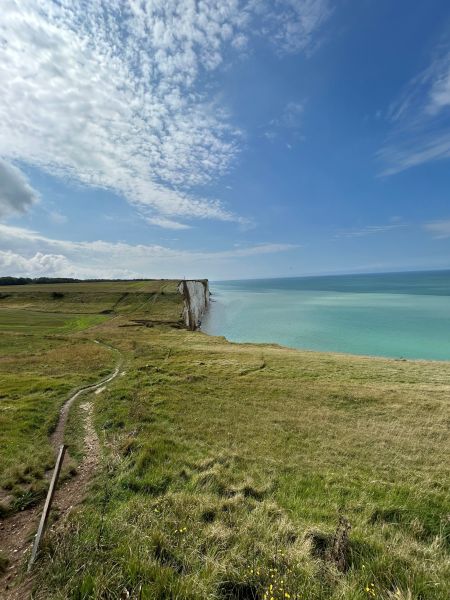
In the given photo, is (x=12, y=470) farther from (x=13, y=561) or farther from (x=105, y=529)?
(x=105, y=529)

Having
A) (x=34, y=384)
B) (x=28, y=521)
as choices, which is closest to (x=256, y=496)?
(x=28, y=521)

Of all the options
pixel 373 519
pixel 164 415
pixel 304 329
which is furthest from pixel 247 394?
pixel 304 329

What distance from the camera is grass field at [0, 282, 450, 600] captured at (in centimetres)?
462

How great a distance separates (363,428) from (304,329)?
52961mm

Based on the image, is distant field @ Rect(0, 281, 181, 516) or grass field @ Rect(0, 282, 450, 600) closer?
grass field @ Rect(0, 282, 450, 600)

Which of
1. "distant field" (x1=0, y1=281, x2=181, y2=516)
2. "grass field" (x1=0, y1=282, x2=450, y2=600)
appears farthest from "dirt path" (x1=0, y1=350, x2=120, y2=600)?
"distant field" (x1=0, y1=281, x2=181, y2=516)

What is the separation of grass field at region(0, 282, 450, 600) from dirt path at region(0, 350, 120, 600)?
36cm

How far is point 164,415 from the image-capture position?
558 inches

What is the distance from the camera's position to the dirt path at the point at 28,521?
473 centimetres

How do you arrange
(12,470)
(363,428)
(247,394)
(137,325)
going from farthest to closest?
(137,325) → (247,394) → (363,428) → (12,470)

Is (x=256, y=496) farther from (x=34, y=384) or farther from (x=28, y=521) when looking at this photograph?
(x=34, y=384)

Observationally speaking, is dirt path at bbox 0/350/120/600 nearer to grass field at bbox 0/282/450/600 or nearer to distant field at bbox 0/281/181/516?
grass field at bbox 0/282/450/600

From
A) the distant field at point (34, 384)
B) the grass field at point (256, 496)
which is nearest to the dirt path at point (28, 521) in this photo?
the grass field at point (256, 496)

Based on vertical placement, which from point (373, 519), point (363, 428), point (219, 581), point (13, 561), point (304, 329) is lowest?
point (304, 329)
